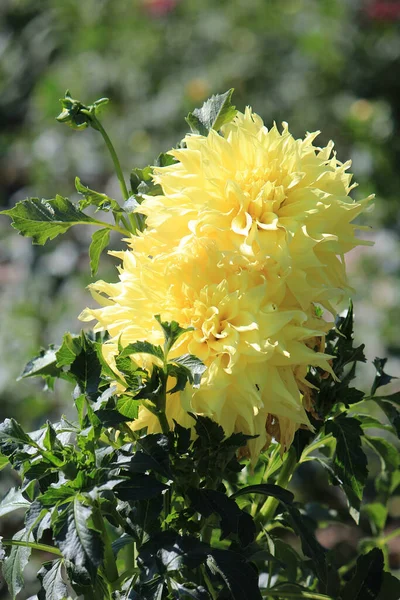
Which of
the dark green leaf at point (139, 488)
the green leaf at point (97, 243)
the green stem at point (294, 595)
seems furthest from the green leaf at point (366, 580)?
the green leaf at point (97, 243)

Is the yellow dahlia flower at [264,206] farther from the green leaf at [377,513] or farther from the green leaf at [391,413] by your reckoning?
the green leaf at [377,513]

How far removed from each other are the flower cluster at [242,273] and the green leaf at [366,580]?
7.6 inches

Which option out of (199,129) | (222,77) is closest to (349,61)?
(222,77)

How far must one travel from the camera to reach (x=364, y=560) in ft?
2.82

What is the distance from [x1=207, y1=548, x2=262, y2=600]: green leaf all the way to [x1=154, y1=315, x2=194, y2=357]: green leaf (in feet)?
0.58

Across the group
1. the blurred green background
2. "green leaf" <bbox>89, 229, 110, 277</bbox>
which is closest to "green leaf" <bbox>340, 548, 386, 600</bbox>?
"green leaf" <bbox>89, 229, 110, 277</bbox>

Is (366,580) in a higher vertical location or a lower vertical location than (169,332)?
lower

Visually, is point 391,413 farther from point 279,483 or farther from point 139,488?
point 139,488

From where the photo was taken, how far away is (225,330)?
695mm

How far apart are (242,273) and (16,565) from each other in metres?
0.33

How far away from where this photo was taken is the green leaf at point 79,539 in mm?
646

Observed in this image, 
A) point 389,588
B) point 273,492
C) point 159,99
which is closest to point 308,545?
point 273,492

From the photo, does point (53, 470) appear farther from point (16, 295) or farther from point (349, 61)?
point (349, 61)

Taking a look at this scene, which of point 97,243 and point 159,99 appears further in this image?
point 159,99
